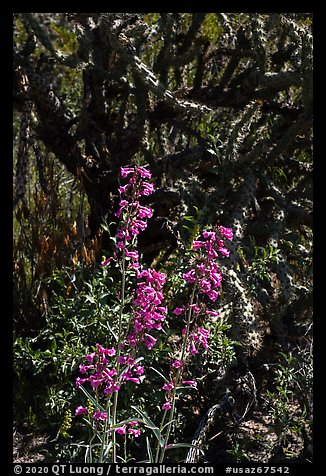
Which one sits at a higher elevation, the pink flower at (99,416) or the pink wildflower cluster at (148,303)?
the pink wildflower cluster at (148,303)

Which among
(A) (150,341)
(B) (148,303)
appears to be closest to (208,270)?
(B) (148,303)

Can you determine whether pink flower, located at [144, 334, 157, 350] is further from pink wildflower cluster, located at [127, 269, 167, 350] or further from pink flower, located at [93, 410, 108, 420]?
pink flower, located at [93, 410, 108, 420]

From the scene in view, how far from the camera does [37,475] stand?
3.25m

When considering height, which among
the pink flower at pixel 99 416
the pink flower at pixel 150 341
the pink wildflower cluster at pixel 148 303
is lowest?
the pink flower at pixel 99 416

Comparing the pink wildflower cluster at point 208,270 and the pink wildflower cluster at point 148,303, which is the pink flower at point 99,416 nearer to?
the pink wildflower cluster at point 148,303

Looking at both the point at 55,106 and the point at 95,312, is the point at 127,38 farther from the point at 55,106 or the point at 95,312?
the point at 95,312

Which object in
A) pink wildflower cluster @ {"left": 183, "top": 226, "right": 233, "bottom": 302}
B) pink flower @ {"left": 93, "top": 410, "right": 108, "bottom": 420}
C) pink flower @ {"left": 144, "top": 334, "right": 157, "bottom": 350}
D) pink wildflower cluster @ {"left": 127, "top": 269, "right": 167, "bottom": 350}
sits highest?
pink wildflower cluster @ {"left": 183, "top": 226, "right": 233, "bottom": 302}

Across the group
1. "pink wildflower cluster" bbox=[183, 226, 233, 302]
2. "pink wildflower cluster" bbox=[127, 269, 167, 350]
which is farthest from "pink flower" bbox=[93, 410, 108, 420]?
"pink wildflower cluster" bbox=[183, 226, 233, 302]

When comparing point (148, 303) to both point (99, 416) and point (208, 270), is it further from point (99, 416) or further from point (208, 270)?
point (99, 416)

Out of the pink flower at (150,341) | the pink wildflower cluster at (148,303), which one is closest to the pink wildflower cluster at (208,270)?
the pink wildflower cluster at (148,303)

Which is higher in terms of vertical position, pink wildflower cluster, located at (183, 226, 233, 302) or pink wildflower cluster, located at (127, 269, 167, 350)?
pink wildflower cluster, located at (183, 226, 233, 302)

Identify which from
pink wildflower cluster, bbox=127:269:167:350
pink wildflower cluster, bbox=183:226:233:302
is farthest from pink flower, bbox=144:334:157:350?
pink wildflower cluster, bbox=183:226:233:302

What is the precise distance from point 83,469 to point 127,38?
2.37m

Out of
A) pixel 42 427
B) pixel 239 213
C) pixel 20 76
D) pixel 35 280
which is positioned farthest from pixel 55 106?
pixel 42 427
